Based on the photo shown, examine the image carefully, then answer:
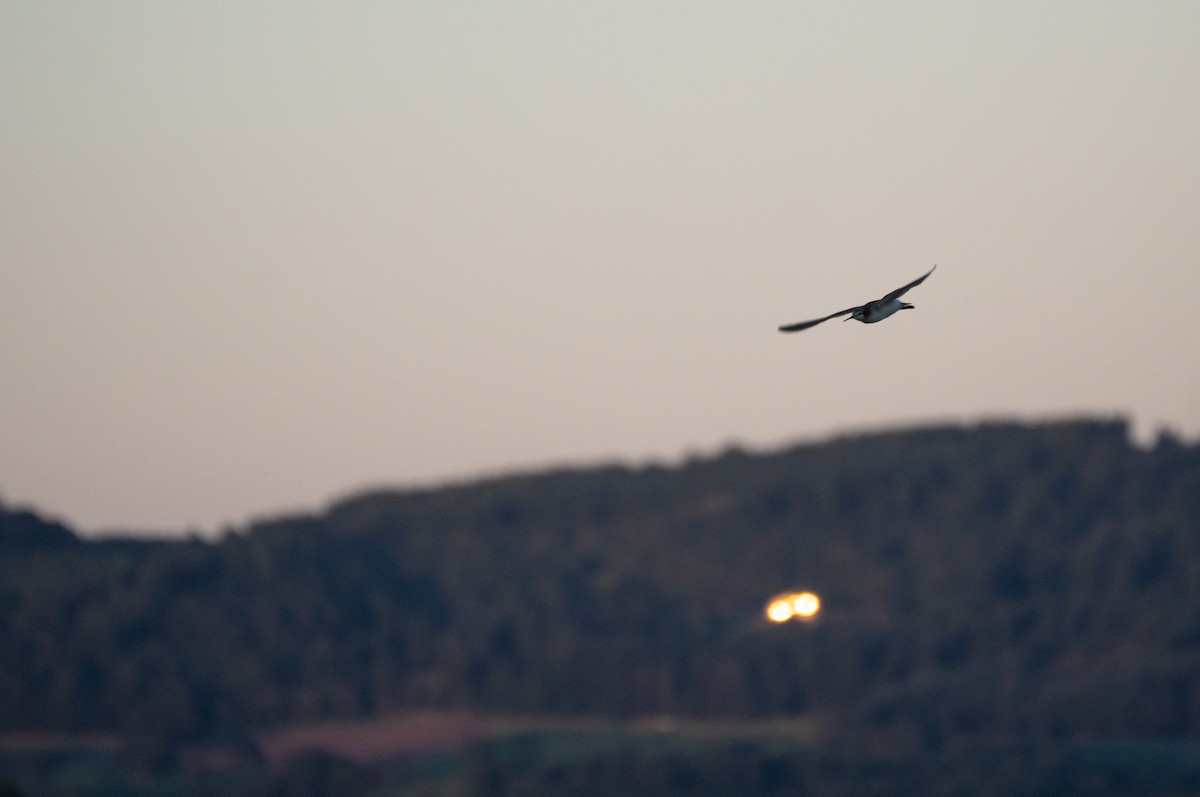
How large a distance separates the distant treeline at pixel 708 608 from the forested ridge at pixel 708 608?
0.87 ft

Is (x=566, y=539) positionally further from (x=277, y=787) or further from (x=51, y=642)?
(x=277, y=787)

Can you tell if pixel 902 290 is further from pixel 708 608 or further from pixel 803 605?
pixel 708 608

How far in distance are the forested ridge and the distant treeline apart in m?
0.26

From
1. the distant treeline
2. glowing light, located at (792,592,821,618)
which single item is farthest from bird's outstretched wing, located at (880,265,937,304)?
the distant treeline

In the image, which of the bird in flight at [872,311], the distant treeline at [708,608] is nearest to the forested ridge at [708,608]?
the distant treeline at [708,608]

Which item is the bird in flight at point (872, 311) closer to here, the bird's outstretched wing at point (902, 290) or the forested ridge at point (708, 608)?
the bird's outstretched wing at point (902, 290)

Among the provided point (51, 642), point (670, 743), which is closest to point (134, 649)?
point (51, 642)

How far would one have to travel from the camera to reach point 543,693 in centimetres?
15125

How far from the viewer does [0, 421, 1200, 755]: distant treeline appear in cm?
14725

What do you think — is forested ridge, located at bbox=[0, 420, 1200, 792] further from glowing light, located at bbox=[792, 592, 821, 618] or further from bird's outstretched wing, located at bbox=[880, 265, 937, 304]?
bird's outstretched wing, located at bbox=[880, 265, 937, 304]

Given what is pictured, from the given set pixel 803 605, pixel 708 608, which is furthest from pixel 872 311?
pixel 708 608

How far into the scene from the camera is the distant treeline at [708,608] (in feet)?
483

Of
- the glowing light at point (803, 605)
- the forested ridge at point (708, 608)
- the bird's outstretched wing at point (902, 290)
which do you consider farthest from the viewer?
the forested ridge at point (708, 608)

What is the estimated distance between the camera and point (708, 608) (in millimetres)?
172625
